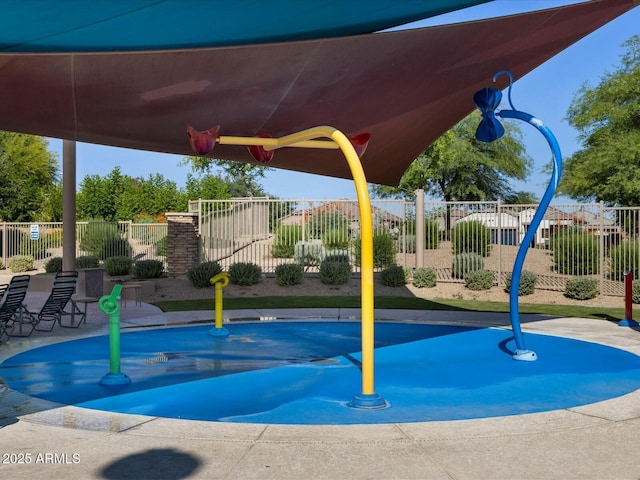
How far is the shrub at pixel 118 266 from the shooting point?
917 inches

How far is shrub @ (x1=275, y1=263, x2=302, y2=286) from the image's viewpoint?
21.5 m

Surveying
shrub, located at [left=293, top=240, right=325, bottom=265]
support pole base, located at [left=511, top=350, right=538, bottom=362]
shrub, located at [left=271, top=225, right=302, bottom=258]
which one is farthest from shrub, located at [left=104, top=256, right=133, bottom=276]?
support pole base, located at [left=511, top=350, right=538, bottom=362]

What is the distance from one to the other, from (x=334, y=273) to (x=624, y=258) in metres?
8.52

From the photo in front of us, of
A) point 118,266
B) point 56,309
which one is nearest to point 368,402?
point 56,309

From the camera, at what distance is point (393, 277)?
21.5 metres

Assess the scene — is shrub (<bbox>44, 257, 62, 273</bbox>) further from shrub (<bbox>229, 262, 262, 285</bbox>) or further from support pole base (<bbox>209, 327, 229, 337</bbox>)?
support pole base (<bbox>209, 327, 229, 337</bbox>)

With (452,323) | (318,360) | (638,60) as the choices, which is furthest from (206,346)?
(638,60)

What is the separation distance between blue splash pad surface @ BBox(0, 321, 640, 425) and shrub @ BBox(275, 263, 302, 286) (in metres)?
7.61

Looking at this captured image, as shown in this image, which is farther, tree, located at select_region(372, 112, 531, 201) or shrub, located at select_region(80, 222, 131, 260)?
tree, located at select_region(372, 112, 531, 201)

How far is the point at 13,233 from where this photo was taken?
30234mm

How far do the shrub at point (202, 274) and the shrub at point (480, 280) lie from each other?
24.8 feet

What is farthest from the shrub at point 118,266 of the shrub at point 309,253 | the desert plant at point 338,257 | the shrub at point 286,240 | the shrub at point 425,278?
the shrub at point 425,278

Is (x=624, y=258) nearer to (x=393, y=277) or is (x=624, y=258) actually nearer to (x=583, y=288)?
(x=583, y=288)

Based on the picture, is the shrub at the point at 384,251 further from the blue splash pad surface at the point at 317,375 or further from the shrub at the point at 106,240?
the shrub at the point at 106,240
